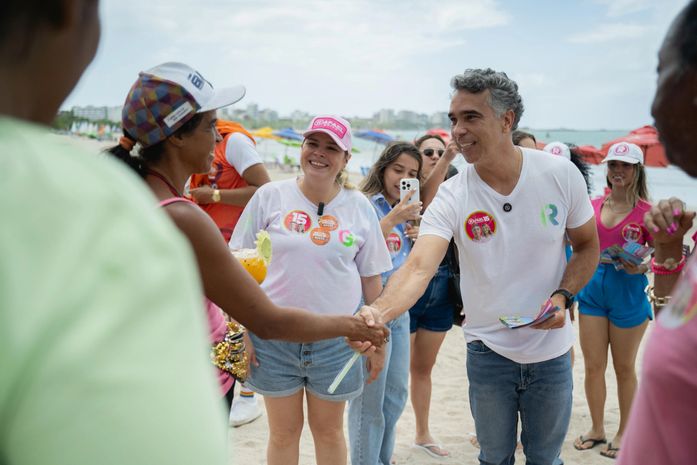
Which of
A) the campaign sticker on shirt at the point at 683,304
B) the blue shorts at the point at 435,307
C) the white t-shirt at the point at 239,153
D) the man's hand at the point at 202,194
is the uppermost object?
the white t-shirt at the point at 239,153

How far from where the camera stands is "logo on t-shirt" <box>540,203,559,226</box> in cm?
336

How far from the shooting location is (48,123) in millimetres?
745

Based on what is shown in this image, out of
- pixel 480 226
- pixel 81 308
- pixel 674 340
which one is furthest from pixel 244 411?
pixel 81 308

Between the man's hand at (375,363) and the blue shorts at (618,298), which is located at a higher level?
the blue shorts at (618,298)

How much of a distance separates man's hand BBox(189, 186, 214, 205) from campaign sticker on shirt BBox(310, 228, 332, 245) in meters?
1.43

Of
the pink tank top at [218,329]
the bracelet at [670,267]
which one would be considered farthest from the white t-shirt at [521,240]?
the pink tank top at [218,329]

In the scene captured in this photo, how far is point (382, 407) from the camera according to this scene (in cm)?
427

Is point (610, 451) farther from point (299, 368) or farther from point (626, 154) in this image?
point (299, 368)

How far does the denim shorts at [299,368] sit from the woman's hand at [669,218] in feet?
6.28

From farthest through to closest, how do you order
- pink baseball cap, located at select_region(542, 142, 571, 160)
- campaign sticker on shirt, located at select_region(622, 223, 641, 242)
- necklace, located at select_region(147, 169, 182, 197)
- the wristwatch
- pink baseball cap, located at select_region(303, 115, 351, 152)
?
1. pink baseball cap, located at select_region(542, 142, 571, 160)
2. campaign sticker on shirt, located at select_region(622, 223, 641, 242)
3. pink baseball cap, located at select_region(303, 115, 351, 152)
4. the wristwatch
5. necklace, located at select_region(147, 169, 182, 197)

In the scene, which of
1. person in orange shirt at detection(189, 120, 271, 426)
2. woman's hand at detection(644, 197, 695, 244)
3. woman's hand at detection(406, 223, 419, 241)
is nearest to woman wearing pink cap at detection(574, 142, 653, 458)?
woman's hand at detection(406, 223, 419, 241)

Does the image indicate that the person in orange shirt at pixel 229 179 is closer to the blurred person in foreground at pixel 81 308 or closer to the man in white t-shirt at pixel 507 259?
the man in white t-shirt at pixel 507 259

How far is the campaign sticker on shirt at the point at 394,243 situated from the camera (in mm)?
4855

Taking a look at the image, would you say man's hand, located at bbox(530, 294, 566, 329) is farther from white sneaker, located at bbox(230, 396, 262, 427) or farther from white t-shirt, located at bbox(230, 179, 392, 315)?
white sneaker, located at bbox(230, 396, 262, 427)
